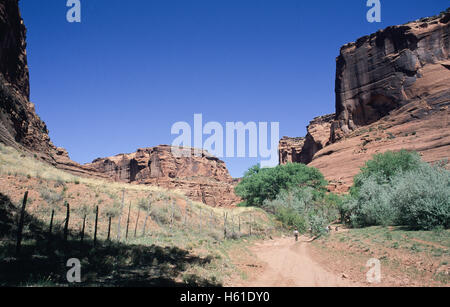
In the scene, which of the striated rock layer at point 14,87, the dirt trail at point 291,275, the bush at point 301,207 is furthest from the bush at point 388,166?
the striated rock layer at point 14,87

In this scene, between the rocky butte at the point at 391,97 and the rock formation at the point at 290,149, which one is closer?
the rocky butte at the point at 391,97

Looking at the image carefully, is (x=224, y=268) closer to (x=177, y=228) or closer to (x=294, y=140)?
(x=177, y=228)

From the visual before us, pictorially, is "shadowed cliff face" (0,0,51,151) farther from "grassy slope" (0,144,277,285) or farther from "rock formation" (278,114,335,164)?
"rock formation" (278,114,335,164)

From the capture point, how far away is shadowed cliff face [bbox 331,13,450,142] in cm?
4950

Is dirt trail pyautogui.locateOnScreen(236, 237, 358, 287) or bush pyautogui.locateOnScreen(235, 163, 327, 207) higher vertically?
bush pyautogui.locateOnScreen(235, 163, 327, 207)

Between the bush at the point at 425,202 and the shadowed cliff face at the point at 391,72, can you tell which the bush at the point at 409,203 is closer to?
the bush at the point at 425,202

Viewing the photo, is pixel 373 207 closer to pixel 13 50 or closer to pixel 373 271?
pixel 373 271

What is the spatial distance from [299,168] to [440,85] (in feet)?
108

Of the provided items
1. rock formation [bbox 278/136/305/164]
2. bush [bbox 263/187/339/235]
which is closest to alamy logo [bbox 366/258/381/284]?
bush [bbox 263/187/339/235]

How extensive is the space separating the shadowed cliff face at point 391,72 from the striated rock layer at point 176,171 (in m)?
45.1

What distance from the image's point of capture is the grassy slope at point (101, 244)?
23.5 feet

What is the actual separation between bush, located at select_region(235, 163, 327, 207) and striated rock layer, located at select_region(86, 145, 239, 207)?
42.3m

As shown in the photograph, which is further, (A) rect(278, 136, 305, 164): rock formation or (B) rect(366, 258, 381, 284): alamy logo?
(A) rect(278, 136, 305, 164): rock formation
